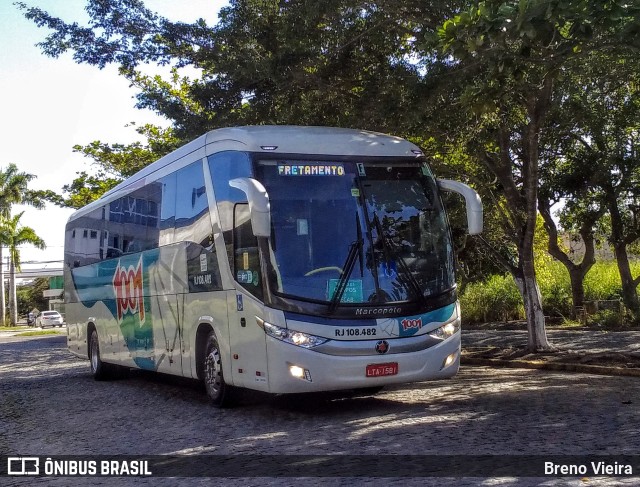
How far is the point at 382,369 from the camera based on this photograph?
9992 mm

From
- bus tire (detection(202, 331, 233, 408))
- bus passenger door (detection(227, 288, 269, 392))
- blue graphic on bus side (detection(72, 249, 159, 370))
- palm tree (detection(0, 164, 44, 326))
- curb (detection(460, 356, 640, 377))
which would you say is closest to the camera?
bus passenger door (detection(227, 288, 269, 392))

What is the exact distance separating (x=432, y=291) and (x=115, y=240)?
786cm

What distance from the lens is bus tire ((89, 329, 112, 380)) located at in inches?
687

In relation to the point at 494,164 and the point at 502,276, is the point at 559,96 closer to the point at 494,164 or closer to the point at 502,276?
the point at 494,164

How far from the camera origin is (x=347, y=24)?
16.0 metres

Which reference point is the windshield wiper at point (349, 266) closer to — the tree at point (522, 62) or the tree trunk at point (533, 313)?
the tree at point (522, 62)

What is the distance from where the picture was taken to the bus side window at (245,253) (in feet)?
33.5

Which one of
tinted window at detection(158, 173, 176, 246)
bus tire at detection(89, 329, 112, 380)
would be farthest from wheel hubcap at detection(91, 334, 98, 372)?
tinted window at detection(158, 173, 176, 246)

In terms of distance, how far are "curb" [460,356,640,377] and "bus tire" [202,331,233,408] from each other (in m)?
6.42

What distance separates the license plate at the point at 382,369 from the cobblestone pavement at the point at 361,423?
0.50m

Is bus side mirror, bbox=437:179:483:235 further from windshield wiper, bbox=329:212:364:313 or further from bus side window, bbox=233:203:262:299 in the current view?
bus side window, bbox=233:203:262:299

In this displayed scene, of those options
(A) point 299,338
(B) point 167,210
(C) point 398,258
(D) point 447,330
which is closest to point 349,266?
(C) point 398,258

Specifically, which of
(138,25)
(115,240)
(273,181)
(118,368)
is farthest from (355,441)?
(138,25)

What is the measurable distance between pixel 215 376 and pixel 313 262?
8.77 ft
